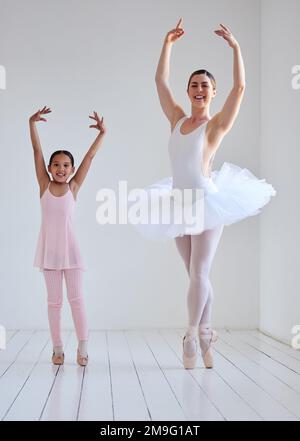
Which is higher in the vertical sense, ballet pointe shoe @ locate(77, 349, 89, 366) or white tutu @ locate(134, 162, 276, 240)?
white tutu @ locate(134, 162, 276, 240)

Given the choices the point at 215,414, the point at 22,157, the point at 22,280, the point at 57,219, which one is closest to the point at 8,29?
the point at 22,157

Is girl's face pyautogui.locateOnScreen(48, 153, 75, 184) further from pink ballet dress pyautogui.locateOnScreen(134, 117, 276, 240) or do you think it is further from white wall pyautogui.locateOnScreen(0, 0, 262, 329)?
white wall pyautogui.locateOnScreen(0, 0, 262, 329)

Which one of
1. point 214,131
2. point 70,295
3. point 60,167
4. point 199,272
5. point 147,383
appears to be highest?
point 214,131

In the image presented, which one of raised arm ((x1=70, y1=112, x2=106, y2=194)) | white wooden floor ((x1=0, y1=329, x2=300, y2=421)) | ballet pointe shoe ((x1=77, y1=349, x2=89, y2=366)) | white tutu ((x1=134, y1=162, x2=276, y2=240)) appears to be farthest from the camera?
raised arm ((x1=70, y1=112, x2=106, y2=194))

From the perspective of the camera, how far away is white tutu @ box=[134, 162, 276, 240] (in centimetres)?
309

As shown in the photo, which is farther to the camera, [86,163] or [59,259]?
[86,163]

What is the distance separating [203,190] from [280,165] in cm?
134

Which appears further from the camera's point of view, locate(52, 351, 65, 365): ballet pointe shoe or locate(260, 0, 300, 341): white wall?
locate(260, 0, 300, 341): white wall

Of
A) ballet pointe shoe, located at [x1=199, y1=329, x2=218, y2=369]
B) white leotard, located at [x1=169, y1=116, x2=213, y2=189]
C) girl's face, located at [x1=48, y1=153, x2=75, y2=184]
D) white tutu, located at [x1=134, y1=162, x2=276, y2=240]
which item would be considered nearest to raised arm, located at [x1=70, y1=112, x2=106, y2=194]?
girl's face, located at [x1=48, y1=153, x2=75, y2=184]

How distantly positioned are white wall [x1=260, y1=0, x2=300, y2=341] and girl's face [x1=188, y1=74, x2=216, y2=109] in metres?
0.94

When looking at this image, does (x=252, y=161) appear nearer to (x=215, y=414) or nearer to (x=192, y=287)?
(x=192, y=287)

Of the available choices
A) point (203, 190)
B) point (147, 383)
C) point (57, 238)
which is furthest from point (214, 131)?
point (147, 383)

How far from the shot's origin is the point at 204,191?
125 inches

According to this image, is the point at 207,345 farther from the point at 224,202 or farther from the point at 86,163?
the point at 86,163
